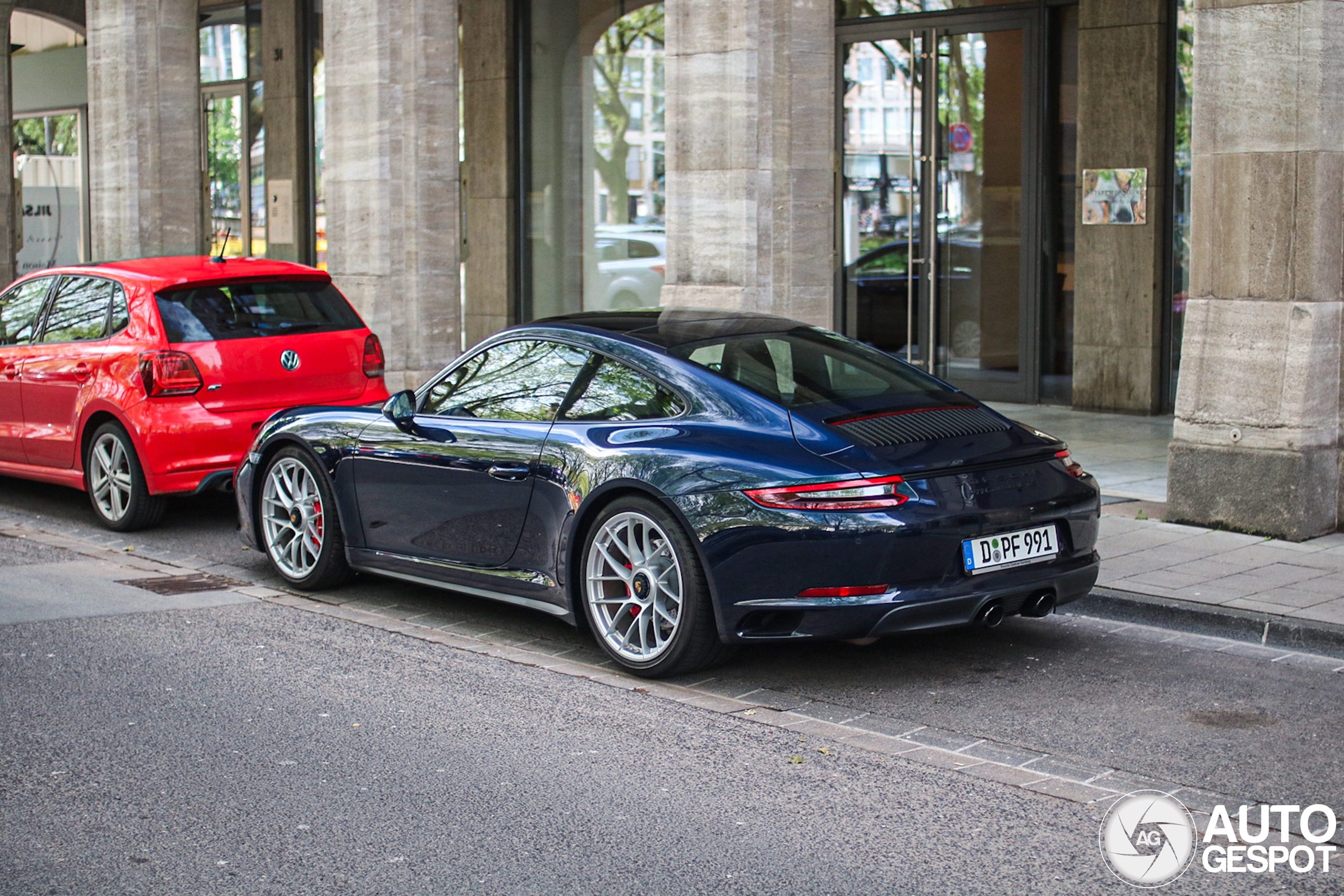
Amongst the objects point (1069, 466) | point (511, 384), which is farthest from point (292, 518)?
point (1069, 466)

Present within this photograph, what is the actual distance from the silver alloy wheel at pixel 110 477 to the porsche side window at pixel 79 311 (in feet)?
2.30

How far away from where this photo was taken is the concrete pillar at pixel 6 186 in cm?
2078

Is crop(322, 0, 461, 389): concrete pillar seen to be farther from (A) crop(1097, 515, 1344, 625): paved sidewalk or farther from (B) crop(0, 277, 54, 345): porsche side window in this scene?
(A) crop(1097, 515, 1344, 625): paved sidewalk

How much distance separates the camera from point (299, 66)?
21547 millimetres

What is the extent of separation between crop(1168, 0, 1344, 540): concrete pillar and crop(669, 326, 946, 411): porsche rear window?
2719 mm

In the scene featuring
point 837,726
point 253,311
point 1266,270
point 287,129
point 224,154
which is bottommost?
point 837,726

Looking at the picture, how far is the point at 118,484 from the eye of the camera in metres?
9.88

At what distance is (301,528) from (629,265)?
10817 millimetres

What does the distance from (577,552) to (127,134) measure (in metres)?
12.9

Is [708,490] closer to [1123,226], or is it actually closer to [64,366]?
[64,366]

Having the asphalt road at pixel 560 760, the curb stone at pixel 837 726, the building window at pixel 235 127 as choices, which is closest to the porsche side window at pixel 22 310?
the curb stone at pixel 837 726

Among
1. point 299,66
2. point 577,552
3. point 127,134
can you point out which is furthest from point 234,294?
point 299,66

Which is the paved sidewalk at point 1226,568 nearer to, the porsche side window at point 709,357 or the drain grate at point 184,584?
the porsche side window at point 709,357

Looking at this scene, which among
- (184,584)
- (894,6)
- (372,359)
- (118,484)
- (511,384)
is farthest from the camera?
(894,6)
